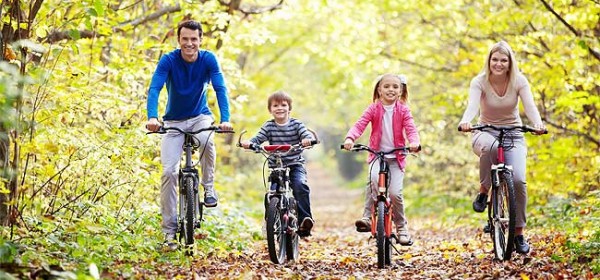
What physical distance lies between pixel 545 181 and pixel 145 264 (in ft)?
24.1

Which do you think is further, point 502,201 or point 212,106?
point 212,106

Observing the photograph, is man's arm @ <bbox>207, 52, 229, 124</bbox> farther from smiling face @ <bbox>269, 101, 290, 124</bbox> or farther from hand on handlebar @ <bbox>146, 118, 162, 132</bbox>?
hand on handlebar @ <bbox>146, 118, 162, 132</bbox>

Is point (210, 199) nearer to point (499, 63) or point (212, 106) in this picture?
point (499, 63)

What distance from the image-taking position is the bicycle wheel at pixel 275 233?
7539 mm

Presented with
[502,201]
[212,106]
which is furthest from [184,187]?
[212,106]

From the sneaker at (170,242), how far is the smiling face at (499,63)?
339 centimetres

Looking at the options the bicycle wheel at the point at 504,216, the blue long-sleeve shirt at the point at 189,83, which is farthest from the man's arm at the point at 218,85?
the bicycle wheel at the point at 504,216

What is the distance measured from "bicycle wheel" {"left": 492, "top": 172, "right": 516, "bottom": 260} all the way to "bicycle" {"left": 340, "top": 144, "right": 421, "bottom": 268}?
32.6 inches

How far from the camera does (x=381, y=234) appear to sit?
7562 millimetres

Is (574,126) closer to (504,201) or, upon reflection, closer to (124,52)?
(504,201)

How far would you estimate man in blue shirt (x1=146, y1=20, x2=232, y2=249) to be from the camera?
777 centimetres

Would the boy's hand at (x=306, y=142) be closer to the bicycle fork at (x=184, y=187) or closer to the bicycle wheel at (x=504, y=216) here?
the bicycle fork at (x=184, y=187)

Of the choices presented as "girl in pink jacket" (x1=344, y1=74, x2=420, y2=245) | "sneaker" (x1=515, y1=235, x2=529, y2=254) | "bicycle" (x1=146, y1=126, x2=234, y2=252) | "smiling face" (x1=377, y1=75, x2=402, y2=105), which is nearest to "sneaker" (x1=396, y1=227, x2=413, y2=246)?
"girl in pink jacket" (x1=344, y1=74, x2=420, y2=245)

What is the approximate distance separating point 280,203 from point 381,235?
0.98 metres
